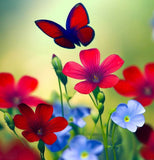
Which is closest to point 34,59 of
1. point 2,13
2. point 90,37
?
point 2,13

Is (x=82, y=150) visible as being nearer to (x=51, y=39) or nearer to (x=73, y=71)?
(x=73, y=71)

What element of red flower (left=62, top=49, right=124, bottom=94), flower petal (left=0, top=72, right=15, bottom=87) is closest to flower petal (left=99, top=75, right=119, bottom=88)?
red flower (left=62, top=49, right=124, bottom=94)

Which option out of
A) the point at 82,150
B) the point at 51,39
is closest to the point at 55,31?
the point at 82,150

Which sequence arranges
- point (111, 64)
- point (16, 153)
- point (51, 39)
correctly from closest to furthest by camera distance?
1. point (16, 153)
2. point (111, 64)
3. point (51, 39)

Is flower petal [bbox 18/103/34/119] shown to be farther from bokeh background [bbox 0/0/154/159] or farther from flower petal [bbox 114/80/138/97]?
bokeh background [bbox 0/0/154/159]

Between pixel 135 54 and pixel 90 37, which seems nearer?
pixel 90 37

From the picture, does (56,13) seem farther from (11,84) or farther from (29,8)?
(11,84)
